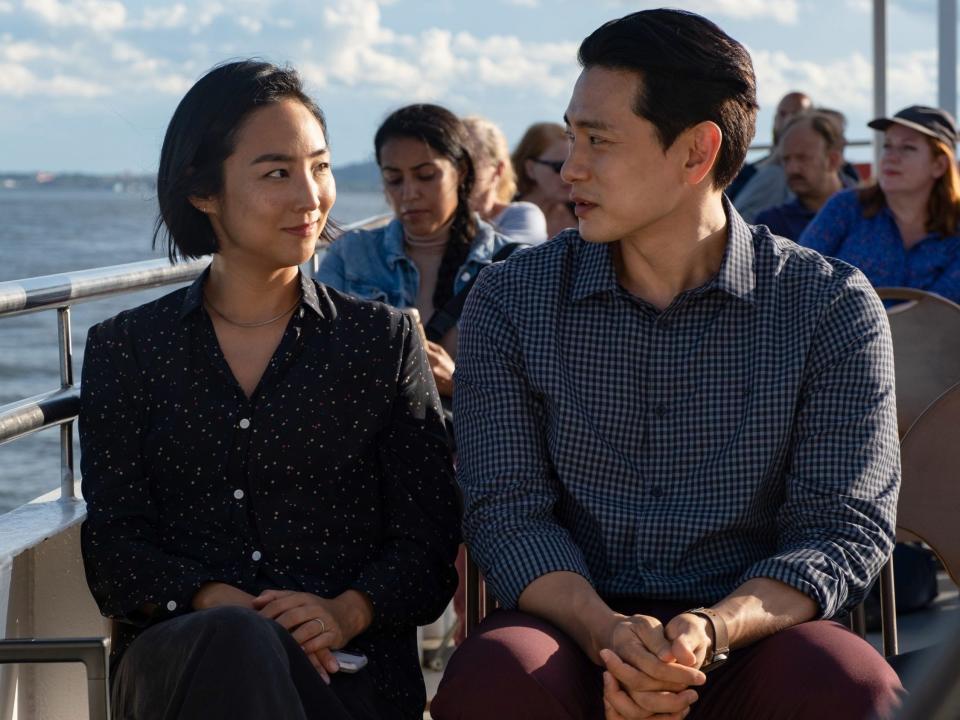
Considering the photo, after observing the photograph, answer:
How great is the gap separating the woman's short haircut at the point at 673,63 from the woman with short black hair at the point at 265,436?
0.60 metres

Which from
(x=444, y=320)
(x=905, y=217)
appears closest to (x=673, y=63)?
(x=444, y=320)

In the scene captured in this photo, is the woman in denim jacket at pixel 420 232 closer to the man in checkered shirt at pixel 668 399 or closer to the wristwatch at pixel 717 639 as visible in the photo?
the man in checkered shirt at pixel 668 399

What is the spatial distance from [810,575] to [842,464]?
22 centimetres

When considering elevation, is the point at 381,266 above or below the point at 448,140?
below

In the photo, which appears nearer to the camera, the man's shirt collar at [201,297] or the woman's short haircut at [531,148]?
the man's shirt collar at [201,297]

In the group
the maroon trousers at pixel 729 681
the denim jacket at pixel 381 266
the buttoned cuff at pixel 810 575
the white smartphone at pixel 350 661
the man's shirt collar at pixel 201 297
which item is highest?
the man's shirt collar at pixel 201 297

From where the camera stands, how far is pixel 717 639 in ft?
7.05

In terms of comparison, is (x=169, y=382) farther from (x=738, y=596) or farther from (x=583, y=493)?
(x=738, y=596)

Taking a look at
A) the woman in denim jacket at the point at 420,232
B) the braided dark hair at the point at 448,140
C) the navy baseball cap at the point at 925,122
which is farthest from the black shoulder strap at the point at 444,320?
the navy baseball cap at the point at 925,122

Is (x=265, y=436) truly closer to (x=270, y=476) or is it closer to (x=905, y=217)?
(x=270, y=476)

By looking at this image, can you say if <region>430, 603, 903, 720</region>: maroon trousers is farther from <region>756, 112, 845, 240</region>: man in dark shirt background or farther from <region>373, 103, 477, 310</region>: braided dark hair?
<region>756, 112, 845, 240</region>: man in dark shirt background

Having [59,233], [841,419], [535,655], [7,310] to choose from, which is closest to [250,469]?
[7,310]

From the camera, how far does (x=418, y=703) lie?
2508 mm

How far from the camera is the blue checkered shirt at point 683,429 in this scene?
2389 millimetres
